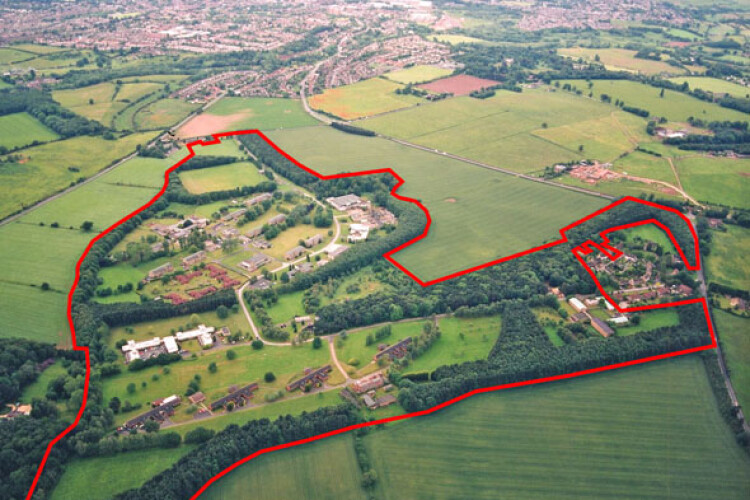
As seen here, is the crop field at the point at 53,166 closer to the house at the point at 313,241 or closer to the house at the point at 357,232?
the house at the point at 313,241

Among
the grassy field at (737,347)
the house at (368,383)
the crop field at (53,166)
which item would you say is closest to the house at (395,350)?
the house at (368,383)

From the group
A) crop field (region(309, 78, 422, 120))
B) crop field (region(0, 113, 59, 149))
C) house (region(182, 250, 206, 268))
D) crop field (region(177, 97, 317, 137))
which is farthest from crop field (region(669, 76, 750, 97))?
crop field (region(0, 113, 59, 149))

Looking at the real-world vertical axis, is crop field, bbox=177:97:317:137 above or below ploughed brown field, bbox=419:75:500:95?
above

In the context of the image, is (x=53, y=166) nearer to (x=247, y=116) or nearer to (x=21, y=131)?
(x=21, y=131)

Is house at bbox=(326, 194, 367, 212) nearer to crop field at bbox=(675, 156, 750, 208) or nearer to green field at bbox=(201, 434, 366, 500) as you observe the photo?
green field at bbox=(201, 434, 366, 500)

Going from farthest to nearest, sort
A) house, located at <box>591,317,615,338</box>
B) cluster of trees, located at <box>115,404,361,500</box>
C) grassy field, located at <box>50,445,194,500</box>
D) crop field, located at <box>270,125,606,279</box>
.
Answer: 1. crop field, located at <box>270,125,606,279</box>
2. house, located at <box>591,317,615,338</box>
3. grassy field, located at <box>50,445,194,500</box>
4. cluster of trees, located at <box>115,404,361,500</box>

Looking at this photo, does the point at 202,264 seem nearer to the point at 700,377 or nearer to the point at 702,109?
the point at 700,377
